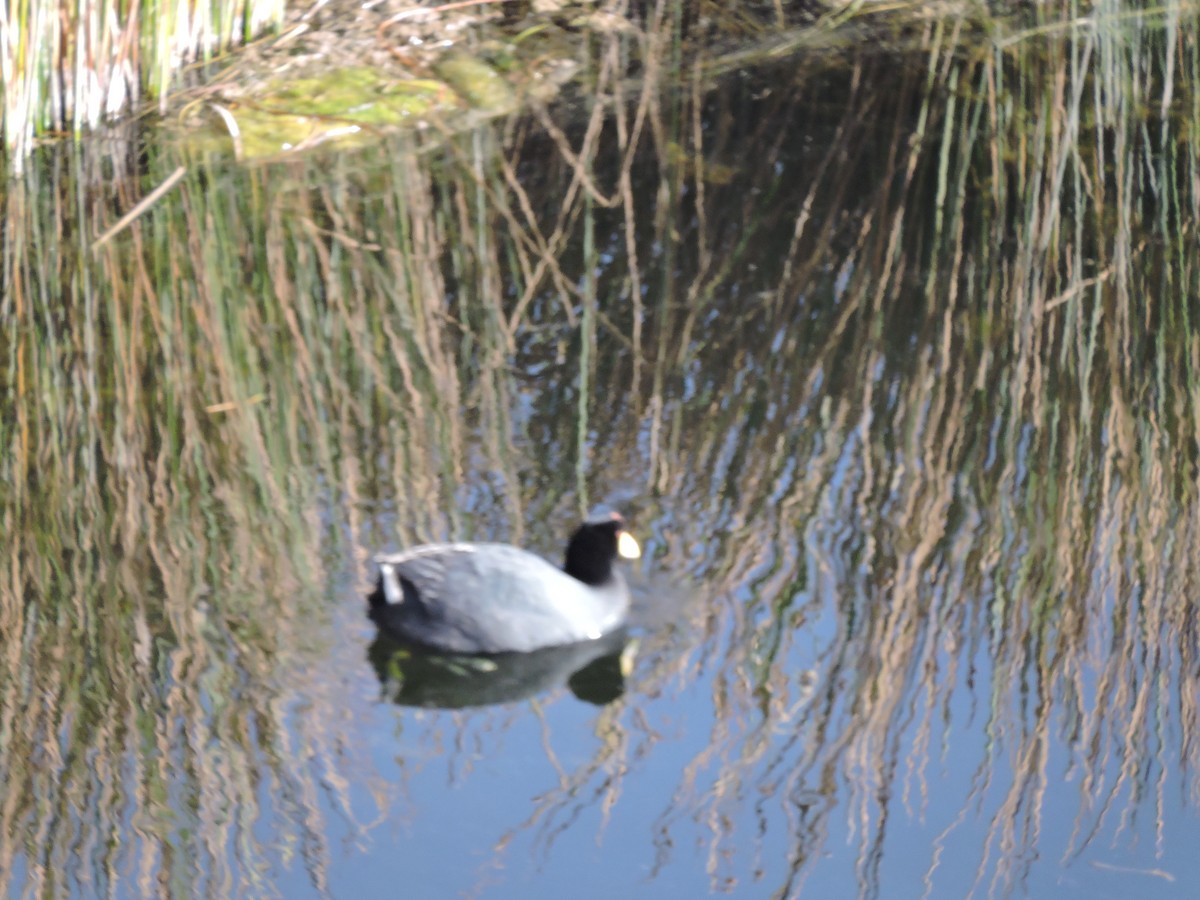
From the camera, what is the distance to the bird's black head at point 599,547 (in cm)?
383

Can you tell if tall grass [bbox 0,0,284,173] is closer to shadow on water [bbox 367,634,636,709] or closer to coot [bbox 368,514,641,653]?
coot [bbox 368,514,641,653]

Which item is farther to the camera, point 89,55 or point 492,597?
point 89,55

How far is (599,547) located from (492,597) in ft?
0.83

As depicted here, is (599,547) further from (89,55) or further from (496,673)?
(89,55)

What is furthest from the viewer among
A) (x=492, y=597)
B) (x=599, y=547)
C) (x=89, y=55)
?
(x=89, y=55)

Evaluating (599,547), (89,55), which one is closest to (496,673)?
(599,547)

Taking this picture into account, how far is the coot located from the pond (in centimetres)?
7

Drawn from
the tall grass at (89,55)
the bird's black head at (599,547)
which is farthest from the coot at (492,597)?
the tall grass at (89,55)

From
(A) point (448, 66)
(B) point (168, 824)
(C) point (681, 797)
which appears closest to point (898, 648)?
(C) point (681, 797)

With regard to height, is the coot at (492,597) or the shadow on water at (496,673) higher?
the coot at (492,597)

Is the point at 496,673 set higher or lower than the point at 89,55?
lower

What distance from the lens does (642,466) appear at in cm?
431

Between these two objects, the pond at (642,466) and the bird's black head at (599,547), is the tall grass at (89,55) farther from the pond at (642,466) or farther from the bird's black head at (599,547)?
the bird's black head at (599,547)

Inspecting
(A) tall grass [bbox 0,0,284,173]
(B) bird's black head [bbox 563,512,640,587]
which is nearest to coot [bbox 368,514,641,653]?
(B) bird's black head [bbox 563,512,640,587]
